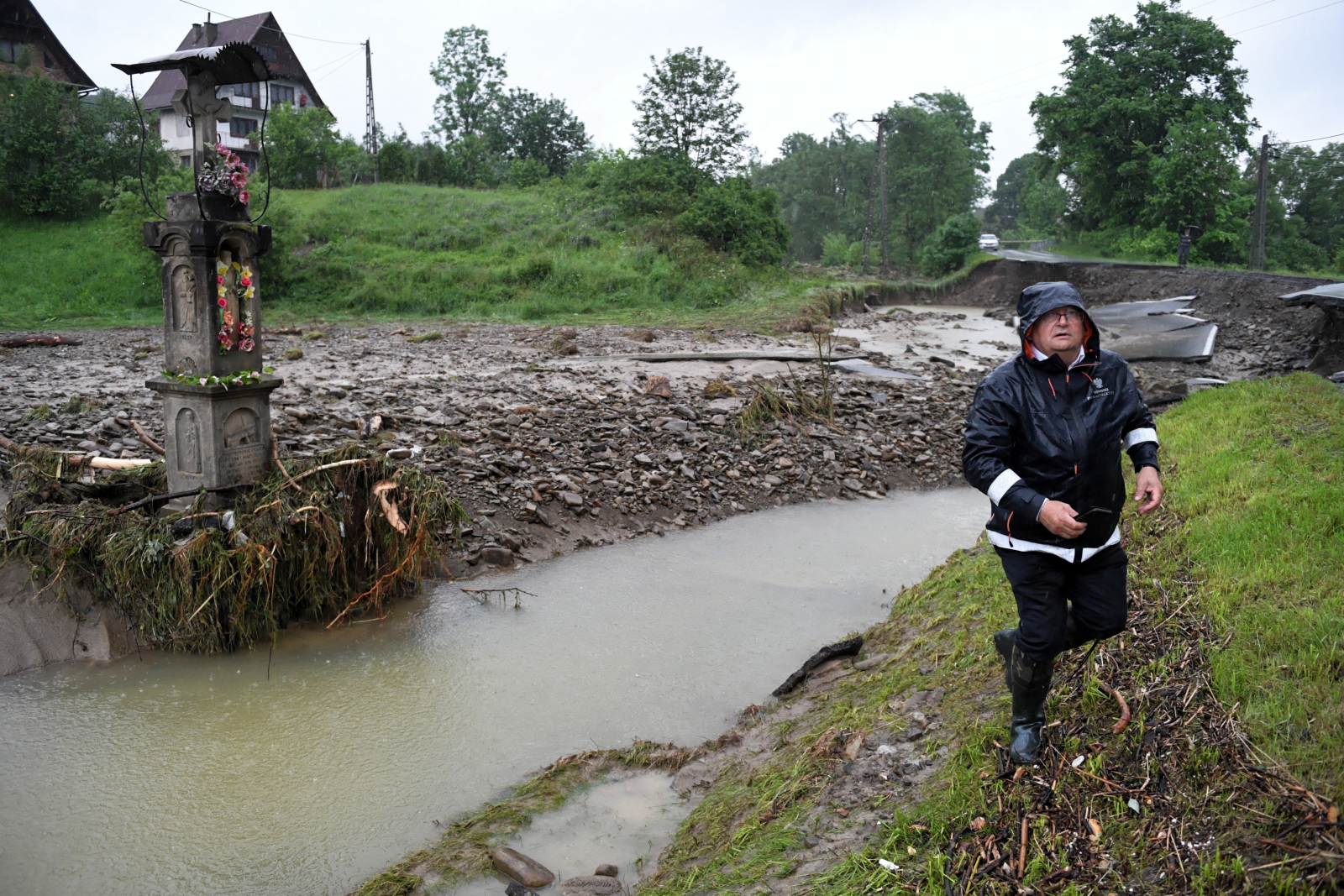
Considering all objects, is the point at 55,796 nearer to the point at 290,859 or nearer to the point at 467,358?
the point at 290,859

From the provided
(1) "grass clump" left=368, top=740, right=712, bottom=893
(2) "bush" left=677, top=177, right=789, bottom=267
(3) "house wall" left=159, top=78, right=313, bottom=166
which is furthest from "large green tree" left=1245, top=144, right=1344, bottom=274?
(3) "house wall" left=159, top=78, right=313, bottom=166

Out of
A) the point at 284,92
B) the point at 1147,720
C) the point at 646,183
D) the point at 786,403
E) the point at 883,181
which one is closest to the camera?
the point at 1147,720

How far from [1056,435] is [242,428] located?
5.44m

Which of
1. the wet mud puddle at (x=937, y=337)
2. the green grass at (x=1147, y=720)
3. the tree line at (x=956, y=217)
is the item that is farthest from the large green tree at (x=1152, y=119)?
the green grass at (x=1147, y=720)

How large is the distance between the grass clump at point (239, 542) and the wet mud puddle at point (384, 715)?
0.27 metres

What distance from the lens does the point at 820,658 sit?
5.71 m

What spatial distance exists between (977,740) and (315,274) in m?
25.0

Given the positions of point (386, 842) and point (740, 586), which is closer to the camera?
point (386, 842)

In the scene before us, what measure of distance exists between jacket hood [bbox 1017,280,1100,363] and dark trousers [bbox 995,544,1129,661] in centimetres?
71

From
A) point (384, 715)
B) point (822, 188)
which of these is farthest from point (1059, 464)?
point (822, 188)

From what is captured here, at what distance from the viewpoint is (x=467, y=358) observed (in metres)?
14.8

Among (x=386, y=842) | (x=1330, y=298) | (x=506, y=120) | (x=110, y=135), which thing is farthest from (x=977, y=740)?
(x=506, y=120)

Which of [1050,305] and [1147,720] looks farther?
[1147,720]

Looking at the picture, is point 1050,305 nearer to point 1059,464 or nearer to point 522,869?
point 1059,464
